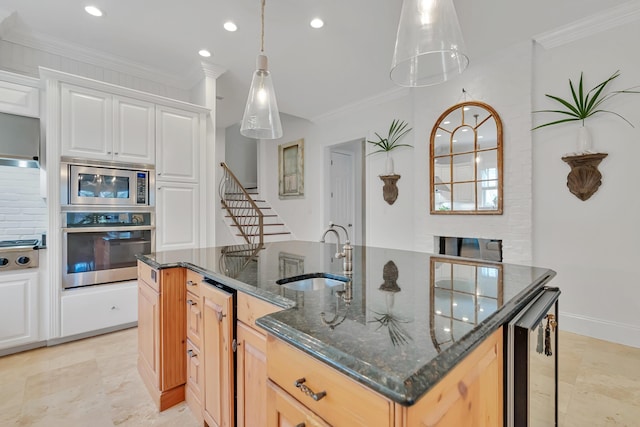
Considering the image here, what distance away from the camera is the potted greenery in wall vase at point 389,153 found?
4.32 m

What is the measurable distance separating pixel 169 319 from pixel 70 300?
65.1 inches

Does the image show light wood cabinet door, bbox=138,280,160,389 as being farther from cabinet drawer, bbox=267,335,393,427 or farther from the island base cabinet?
the island base cabinet

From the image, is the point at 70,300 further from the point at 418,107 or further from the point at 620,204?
the point at 620,204

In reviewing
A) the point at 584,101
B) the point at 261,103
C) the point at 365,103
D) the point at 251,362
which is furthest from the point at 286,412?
the point at 365,103

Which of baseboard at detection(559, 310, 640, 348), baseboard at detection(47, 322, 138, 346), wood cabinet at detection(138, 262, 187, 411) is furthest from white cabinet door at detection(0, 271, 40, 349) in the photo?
baseboard at detection(559, 310, 640, 348)

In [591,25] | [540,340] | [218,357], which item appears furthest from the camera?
[591,25]

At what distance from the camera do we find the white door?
5945 millimetres

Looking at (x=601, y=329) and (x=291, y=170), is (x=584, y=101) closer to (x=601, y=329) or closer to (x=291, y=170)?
(x=601, y=329)

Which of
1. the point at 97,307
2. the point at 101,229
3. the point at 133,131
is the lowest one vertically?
the point at 97,307

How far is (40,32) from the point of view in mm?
2846

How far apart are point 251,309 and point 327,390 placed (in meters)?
0.61

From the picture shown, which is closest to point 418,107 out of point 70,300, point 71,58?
point 71,58

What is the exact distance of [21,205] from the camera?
289cm

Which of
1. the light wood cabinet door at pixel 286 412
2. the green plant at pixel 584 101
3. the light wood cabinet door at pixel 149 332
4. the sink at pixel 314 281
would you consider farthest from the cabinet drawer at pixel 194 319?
the green plant at pixel 584 101
